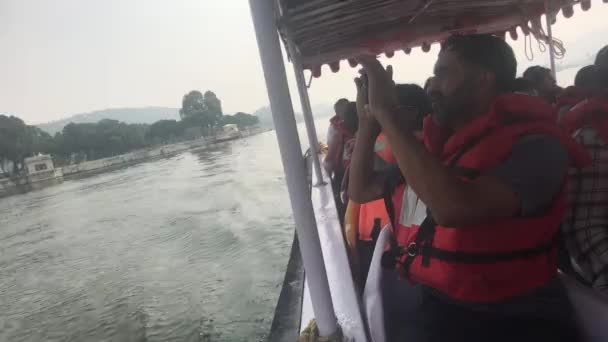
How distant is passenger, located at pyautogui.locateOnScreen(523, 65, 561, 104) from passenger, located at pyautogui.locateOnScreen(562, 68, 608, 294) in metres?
2.40

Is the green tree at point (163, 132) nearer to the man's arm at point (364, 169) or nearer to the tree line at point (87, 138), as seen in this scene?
the tree line at point (87, 138)

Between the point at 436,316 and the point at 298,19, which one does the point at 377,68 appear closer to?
the point at 436,316

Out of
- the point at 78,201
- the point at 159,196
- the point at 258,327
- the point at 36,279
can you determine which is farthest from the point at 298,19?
the point at 78,201

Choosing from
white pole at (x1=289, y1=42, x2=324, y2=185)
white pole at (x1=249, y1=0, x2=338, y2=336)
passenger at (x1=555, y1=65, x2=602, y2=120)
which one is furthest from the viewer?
white pole at (x1=289, y1=42, x2=324, y2=185)

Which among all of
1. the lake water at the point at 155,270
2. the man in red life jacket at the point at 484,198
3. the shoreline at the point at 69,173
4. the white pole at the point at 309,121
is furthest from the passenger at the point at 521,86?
the shoreline at the point at 69,173

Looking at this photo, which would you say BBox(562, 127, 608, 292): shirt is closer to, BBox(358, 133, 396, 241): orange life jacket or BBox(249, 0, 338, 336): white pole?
BBox(358, 133, 396, 241): orange life jacket

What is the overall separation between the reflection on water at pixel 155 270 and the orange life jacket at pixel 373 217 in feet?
9.40

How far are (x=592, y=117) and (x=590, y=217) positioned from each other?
1.37 feet

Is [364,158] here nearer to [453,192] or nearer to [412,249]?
[412,249]

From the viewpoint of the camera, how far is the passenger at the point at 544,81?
361 centimetres

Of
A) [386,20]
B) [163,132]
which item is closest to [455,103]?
[386,20]

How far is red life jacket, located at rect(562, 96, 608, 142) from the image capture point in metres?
1.49

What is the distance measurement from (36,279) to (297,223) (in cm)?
1054

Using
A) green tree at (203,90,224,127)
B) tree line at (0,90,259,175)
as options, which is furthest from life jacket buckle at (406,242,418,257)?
green tree at (203,90,224,127)
